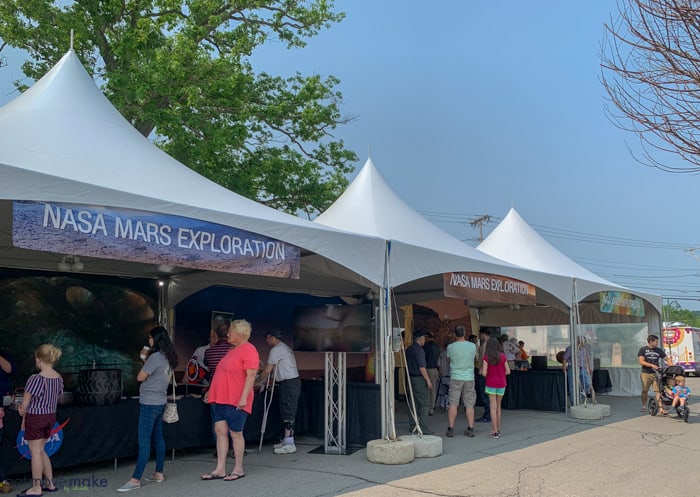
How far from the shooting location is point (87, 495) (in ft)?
18.0

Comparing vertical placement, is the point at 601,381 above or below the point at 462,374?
below

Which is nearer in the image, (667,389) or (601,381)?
(667,389)

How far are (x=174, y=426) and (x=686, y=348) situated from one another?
2209 centimetres

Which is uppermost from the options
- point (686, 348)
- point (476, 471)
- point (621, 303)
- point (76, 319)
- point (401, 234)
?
point (401, 234)

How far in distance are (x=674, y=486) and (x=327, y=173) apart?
13.1 meters

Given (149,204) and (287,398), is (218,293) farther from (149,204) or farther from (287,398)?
(149,204)

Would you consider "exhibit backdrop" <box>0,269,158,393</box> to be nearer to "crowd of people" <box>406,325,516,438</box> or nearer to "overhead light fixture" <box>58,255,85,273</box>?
"overhead light fixture" <box>58,255,85,273</box>

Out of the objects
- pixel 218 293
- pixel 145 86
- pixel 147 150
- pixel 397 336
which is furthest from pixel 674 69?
pixel 145 86


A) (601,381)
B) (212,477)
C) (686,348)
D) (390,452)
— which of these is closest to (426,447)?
(390,452)

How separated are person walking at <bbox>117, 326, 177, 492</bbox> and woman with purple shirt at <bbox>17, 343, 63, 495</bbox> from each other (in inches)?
28.0

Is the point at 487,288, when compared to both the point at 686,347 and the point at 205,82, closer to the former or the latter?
the point at 205,82

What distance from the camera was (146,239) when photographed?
203 inches

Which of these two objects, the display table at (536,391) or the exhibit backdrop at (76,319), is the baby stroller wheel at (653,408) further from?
the exhibit backdrop at (76,319)

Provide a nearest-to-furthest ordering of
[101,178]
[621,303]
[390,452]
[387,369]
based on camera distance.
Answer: [101,178] → [390,452] → [387,369] → [621,303]
